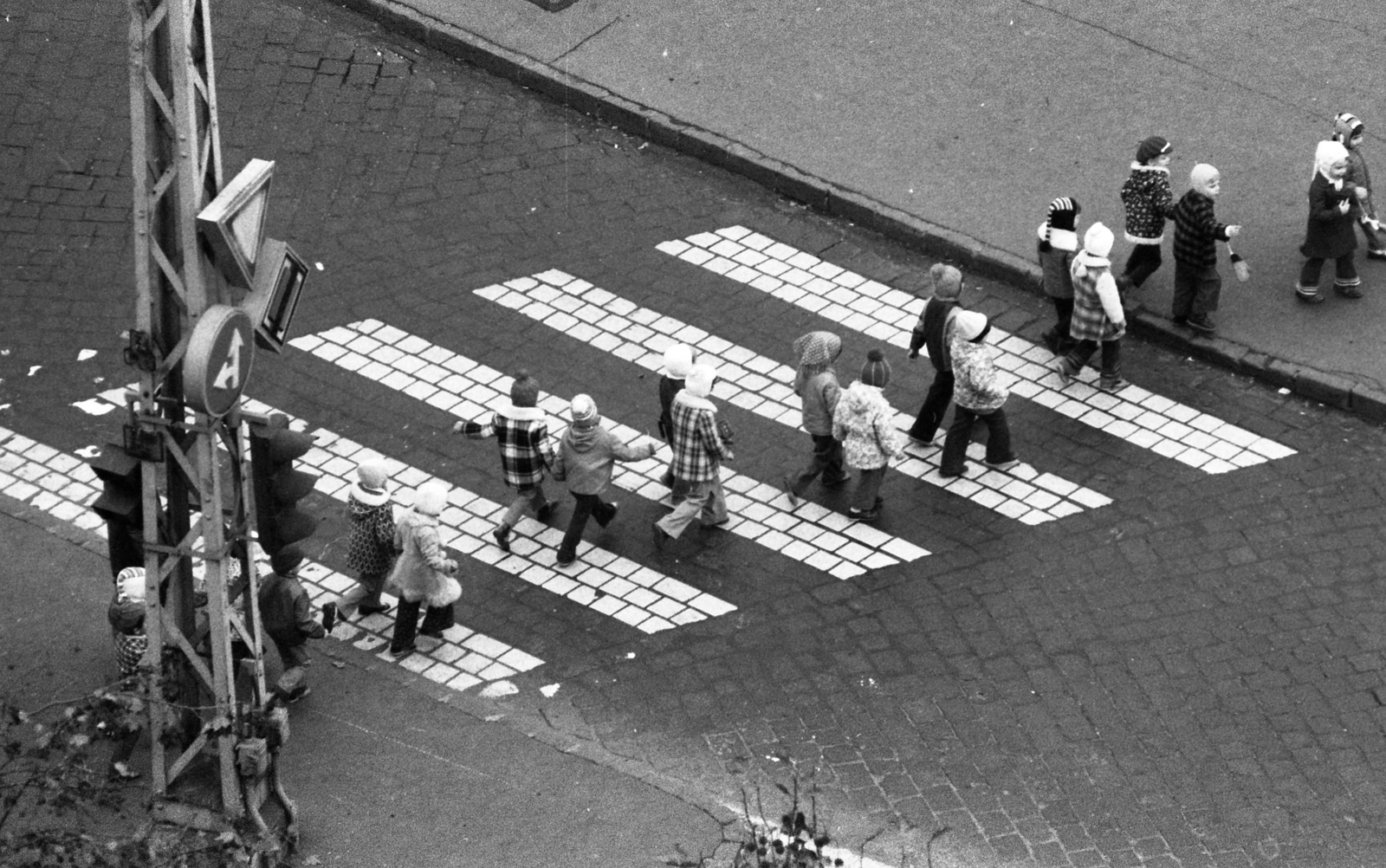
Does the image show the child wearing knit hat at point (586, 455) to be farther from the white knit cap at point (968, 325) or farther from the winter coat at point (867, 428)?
the white knit cap at point (968, 325)

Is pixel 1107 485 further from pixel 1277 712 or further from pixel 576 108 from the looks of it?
pixel 576 108

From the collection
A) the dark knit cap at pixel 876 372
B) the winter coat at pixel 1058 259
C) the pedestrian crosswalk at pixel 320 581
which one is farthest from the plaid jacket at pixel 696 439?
the winter coat at pixel 1058 259

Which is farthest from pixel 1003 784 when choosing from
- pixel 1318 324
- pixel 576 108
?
pixel 576 108

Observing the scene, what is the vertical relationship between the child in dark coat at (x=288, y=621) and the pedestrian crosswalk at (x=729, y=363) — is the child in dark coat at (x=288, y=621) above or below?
below

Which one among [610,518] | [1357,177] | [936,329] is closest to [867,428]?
[936,329]

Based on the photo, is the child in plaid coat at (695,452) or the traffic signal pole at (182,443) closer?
the traffic signal pole at (182,443)

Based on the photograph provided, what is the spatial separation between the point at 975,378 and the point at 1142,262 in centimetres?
257

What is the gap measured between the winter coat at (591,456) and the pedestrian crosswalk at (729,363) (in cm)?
184

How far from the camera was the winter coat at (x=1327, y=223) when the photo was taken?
658 inches

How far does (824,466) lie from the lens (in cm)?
1555

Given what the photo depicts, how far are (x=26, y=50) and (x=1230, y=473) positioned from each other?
10833 millimetres

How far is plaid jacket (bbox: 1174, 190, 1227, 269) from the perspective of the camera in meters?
16.6

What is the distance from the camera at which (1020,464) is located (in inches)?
623

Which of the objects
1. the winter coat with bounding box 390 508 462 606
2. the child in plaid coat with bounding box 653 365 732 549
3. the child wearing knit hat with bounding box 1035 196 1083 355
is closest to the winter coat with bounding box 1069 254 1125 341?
the child wearing knit hat with bounding box 1035 196 1083 355
